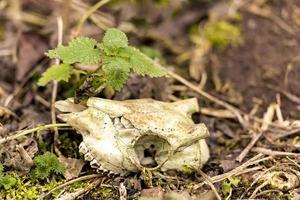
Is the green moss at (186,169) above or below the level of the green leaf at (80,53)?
below

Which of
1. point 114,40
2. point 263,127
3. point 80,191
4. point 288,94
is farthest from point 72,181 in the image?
point 288,94

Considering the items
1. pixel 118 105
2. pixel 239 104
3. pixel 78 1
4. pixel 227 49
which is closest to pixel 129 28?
pixel 78 1

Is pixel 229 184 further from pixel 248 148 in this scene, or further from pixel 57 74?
pixel 57 74

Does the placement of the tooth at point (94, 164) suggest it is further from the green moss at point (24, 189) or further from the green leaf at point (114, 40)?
the green leaf at point (114, 40)

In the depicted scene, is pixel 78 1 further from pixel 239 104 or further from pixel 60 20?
pixel 239 104

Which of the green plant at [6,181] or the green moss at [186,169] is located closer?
the green plant at [6,181]

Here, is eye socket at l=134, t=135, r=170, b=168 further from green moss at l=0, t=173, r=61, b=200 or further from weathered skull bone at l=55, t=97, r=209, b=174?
green moss at l=0, t=173, r=61, b=200

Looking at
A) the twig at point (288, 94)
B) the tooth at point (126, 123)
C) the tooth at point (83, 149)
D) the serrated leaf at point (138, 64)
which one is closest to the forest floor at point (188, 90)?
the twig at point (288, 94)
